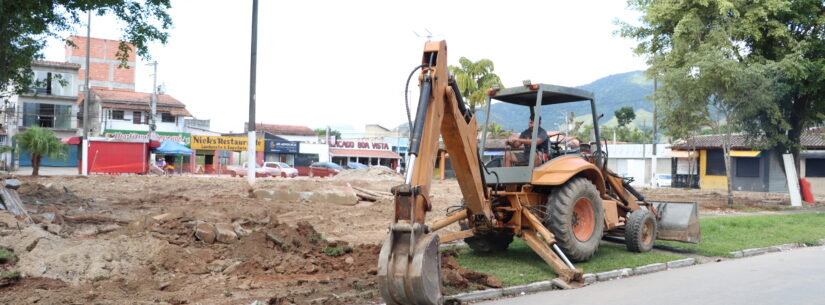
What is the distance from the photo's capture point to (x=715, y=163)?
40250 mm

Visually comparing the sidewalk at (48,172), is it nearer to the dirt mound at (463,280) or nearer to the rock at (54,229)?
the rock at (54,229)

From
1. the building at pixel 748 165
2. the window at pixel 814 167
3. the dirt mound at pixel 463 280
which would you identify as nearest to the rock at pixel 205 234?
the dirt mound at pixel 463 280

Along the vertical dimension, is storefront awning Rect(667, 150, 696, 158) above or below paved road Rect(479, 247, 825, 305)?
above

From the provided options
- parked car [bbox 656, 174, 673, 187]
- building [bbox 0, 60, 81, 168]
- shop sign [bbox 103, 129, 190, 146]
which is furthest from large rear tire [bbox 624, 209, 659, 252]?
building [bbox 0, 60, 81, 168]

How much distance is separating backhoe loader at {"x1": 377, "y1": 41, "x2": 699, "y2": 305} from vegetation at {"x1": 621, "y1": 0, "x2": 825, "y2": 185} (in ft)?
42.8

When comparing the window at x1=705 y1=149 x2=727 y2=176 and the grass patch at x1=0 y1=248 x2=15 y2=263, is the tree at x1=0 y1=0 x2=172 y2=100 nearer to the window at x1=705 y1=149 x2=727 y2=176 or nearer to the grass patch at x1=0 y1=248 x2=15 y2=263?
the grass patch at x1=0 y1=248 x2=15 y2=263

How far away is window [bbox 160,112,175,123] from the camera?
5853cm

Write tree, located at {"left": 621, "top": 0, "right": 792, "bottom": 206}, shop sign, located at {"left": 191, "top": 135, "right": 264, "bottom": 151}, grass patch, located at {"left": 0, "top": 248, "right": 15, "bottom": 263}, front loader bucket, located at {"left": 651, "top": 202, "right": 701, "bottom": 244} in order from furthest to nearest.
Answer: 1. shop sign, located at {"left": 191, "top": 135, "right": 264, "bottom": 151}
2. tree, located at {"left": 621, "top": 0, "right": 792, "bottom": 206}
3. front loader bucket, located at {"left": 651, "top": 202, "right": 701, "bottom": 244}
4. grass patch, located at {"left": 0, "top": 248, "right": 15, "bottom": 263}

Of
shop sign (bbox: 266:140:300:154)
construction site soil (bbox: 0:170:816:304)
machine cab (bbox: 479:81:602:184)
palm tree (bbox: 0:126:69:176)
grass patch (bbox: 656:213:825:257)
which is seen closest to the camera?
construction site soil (bbox: 0:170:816:304)

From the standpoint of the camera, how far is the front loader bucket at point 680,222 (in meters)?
10.8

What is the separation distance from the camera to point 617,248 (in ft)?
35.7

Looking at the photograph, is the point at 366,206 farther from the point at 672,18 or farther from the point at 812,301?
the point at 672,18

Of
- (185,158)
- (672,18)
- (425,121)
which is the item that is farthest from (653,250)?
(185,158)

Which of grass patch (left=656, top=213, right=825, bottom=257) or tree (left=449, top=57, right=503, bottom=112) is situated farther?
tree (left=449, top=57, right=503, bottom=112)
